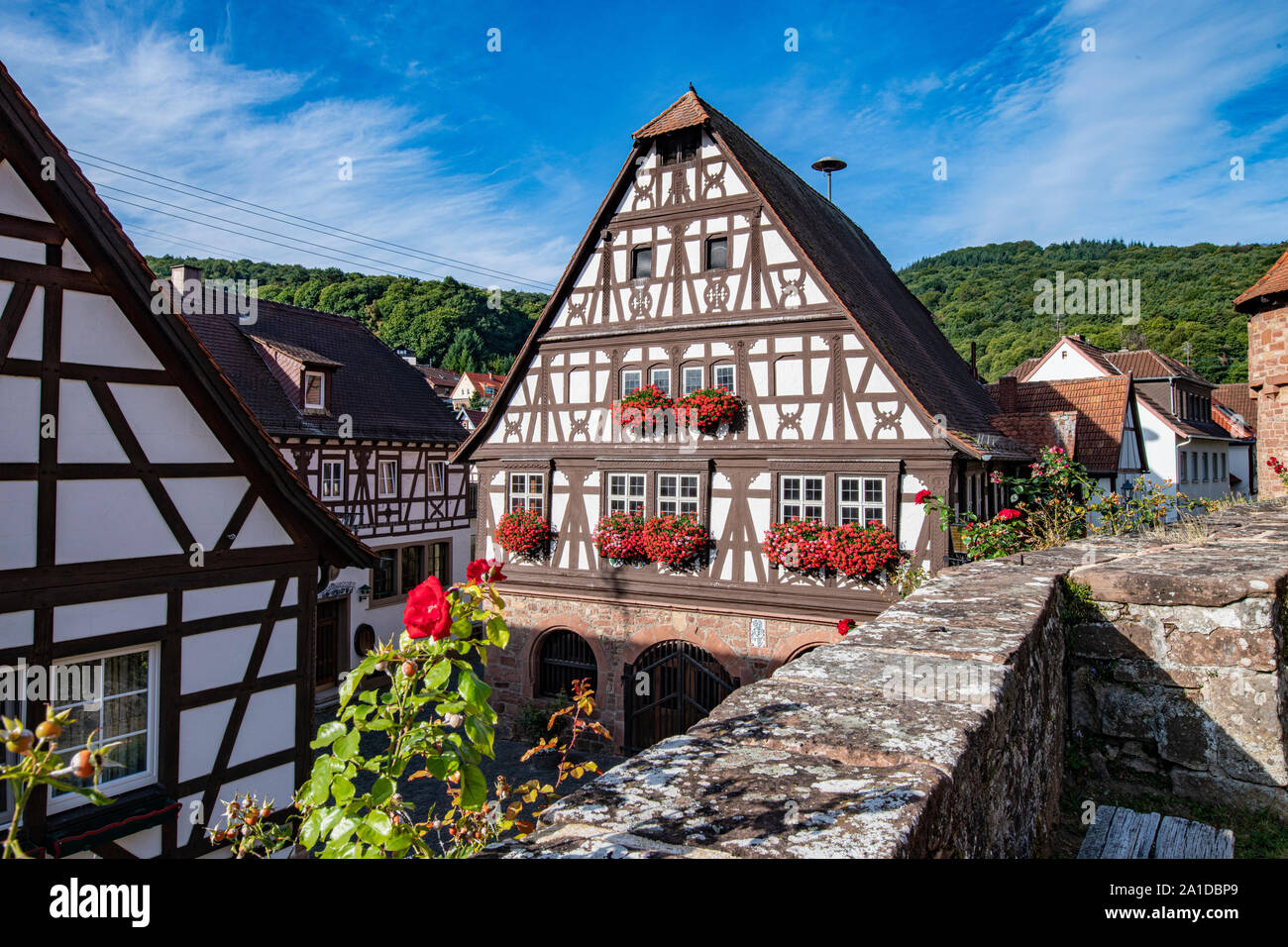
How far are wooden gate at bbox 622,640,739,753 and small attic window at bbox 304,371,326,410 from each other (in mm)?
10272

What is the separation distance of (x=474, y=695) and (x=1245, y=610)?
407cm

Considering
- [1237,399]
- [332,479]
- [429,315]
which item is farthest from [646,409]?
[429,315]

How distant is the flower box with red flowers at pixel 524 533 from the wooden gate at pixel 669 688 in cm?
281

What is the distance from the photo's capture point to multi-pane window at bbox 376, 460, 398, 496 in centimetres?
2014

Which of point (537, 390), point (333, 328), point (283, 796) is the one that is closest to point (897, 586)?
point (537, 390)

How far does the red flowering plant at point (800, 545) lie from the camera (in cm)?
1235

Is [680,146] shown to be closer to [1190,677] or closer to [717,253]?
[717,253]

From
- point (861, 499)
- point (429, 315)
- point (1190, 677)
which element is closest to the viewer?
point (1190, 677)

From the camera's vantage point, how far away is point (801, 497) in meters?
12.8

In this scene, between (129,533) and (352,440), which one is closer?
(129,533)

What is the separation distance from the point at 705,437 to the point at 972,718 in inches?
441

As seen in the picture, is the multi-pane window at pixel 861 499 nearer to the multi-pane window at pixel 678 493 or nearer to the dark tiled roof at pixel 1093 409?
the multi-pane window at pixel 678 493

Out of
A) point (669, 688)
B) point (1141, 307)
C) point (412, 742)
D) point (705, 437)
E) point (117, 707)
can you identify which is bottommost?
point (669, 688)
